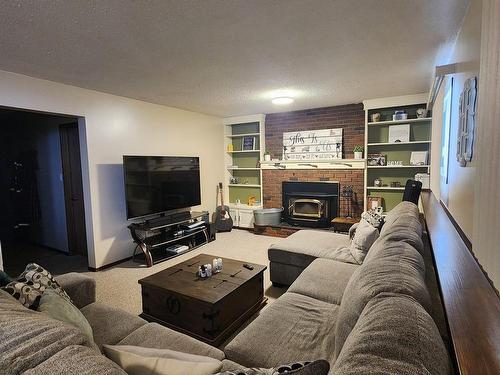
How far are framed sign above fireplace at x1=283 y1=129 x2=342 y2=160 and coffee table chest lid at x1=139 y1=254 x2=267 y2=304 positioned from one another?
3.17m

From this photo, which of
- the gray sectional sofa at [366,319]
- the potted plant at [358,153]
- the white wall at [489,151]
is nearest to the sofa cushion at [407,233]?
the gray sectional sofa at [366,319]

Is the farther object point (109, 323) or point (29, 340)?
point (109, 323)

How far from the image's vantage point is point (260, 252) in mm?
4336

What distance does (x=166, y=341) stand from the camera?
1448mm

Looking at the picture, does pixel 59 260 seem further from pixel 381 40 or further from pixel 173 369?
pixel 381 40

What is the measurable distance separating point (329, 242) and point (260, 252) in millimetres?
1447

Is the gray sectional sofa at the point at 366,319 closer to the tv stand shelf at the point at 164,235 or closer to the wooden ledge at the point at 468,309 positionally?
the wooden ledge at the point at 468,309

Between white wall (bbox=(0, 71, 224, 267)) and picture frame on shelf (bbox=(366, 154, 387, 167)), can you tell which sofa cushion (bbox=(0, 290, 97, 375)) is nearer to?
white wall (bbox=(0, 71, 224, 267))

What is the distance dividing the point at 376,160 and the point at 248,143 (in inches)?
102

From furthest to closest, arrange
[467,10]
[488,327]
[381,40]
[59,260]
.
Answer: [59,260] < [381,40] < [467,10] < [488,327]

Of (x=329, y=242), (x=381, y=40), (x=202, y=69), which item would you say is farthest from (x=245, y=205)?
(x=381, y=40)

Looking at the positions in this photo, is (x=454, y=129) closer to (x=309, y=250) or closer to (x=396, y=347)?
(x=309, y=250)

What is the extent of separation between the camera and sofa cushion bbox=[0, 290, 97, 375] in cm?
70

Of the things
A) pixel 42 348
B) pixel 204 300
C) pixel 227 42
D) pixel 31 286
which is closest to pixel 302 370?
pixel 42 348
